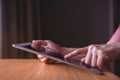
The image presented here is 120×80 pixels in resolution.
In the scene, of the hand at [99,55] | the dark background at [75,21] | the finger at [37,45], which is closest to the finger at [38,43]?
the finger at [37,45]

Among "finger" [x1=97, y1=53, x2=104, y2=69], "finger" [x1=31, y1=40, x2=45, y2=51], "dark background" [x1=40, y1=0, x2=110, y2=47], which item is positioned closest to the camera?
"finger" [x1=97, y1=53, x2=104, y2=69]

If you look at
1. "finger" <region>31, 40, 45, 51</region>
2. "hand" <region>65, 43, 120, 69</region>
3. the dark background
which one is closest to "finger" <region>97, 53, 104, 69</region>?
"hand" <region>65, 43, 120, 69</region>

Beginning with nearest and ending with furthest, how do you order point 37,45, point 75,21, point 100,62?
point 100,62, point 37,45, point 75,21

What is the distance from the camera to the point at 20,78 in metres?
0.62

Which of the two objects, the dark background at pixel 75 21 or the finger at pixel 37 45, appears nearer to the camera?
the finger at pixel 37 45

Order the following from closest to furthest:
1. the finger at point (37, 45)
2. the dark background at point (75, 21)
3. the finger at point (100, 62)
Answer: the finger at point (100, 62)
the finger at point (37, 45)
the dark background at point (75, 21)

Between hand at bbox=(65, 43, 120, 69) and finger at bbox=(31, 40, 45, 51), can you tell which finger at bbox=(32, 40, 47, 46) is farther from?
hand at bbox=(65, 43, 120, 69)

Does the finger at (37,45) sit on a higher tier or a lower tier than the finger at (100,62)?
higher

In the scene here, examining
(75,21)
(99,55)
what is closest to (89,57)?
(99,55)

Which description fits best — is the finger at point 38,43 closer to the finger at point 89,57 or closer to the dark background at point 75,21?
the finger at point 89,57

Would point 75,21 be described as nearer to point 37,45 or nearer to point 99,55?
point 37,45

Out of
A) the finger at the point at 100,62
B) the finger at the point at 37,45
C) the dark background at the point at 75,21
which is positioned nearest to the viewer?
the finger at the point at 100,62

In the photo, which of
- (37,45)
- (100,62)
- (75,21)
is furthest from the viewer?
(75,21)

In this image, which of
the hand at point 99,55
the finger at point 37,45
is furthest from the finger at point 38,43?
the hand at point 99,55
